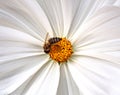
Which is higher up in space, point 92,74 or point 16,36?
point 16,36

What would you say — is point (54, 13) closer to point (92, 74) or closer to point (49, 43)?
point (49, 43)

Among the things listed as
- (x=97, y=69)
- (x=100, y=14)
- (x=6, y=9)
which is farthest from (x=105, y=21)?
(x=6, y=9)

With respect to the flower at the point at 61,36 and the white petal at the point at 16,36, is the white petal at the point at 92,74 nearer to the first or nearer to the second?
the flower at the point at 61,36

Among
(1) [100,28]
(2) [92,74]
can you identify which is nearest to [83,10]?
(1) [100,28]

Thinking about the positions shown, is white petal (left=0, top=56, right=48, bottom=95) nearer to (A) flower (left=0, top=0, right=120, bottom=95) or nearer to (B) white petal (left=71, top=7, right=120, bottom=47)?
(A) flower (left=0, top=0, right=120, bottom=95)

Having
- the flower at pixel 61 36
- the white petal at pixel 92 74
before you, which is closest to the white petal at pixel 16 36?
the flower at pixel 61 36

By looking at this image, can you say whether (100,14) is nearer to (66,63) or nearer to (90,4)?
(90,4)
